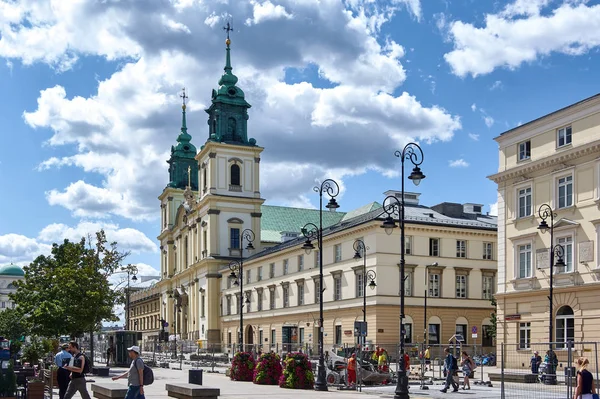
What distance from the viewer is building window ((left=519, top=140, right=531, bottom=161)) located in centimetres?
4416

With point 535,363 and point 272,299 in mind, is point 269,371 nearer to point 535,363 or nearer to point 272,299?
point 535,363

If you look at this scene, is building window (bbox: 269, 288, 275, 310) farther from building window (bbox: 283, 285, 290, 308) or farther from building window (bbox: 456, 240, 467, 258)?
building window (bbox: 456, 240, 467, 258)

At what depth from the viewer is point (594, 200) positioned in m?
39.0

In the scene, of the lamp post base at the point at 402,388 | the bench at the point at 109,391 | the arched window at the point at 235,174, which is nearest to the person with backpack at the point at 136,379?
the bench at the point at 109,391

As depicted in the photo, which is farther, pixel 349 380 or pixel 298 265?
pixel 298 265

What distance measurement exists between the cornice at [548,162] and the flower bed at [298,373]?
1840 cm

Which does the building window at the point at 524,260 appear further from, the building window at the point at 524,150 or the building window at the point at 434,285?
the building window at the point at 434,285

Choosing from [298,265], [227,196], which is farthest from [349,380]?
[227,196]

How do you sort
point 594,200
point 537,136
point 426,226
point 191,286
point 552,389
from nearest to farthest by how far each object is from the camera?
point 552,389, point 594,200, point 537,136, point 426,226, point 191,286

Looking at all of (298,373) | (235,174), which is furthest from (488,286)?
(235,174)

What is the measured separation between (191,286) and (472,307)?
157 feet

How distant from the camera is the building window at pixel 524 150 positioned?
4416 cm

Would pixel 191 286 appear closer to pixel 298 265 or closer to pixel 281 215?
pixel 281 215

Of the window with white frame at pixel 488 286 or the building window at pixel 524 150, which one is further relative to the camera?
the window with white frame at pixel 488 286
